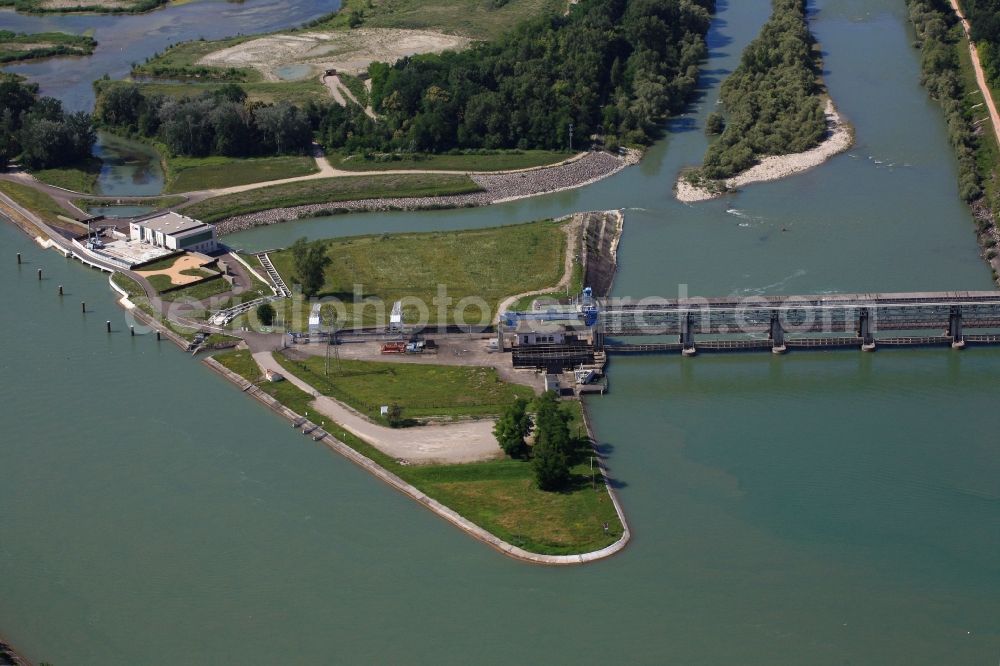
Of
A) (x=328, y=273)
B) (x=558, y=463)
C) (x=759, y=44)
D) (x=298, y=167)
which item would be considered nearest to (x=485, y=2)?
(x=759, y=44)

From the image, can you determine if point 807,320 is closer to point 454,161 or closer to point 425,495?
point 425,495

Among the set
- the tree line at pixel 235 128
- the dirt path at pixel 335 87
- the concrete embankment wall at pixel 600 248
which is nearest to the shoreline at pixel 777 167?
the concrete embankment wall at pixel 600 248

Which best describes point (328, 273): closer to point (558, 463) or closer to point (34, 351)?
point (34, 351)

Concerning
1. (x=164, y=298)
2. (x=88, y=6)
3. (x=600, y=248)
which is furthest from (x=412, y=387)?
(x=88, y=6)

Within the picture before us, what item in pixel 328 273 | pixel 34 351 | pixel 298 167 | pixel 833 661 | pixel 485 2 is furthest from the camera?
pixel 485 2

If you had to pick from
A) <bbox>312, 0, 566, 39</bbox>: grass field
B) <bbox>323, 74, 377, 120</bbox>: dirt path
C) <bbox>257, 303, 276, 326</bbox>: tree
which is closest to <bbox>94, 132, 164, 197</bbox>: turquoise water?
<bbox>323, 74, 377, 120</bbox>: dirt path

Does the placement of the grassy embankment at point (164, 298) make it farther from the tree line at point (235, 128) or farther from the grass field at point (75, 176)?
the tree line at point (235, 128)

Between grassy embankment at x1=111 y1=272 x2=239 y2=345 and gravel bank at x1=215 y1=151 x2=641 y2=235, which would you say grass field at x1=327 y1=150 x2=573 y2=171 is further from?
grassy embankment at x1=111 y1=272 x2=239 y2=345
